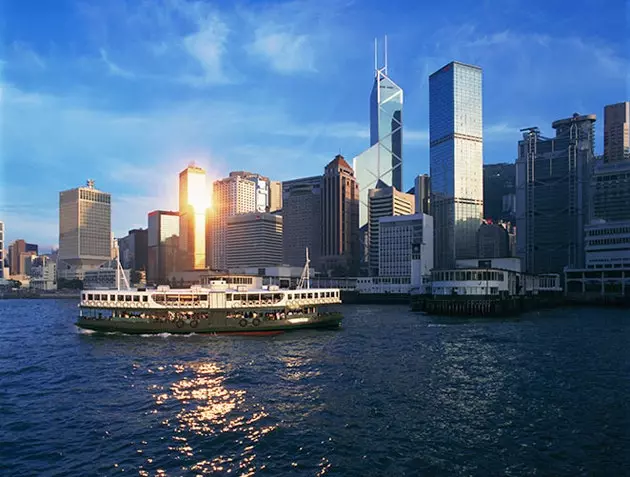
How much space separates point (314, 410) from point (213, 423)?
271 inches

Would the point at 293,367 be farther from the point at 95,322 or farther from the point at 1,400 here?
the point at 95,322

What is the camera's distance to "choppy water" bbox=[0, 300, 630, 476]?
23.6 metres

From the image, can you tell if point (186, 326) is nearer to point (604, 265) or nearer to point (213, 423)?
point (213, 423)

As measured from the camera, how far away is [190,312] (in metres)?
67.2

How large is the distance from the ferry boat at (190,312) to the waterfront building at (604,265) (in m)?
148

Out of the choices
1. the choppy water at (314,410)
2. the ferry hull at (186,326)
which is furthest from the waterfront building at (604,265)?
the ferry hull at (186,326)

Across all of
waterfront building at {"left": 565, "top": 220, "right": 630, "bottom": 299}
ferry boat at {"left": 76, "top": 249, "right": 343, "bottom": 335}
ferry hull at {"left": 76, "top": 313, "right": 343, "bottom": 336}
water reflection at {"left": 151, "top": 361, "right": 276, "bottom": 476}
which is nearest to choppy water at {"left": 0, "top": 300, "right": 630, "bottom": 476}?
water reflection at {"left": 151, "top": 361, "right": 276, "bottom": 476}

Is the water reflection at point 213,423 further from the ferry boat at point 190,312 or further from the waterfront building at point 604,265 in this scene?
the waterfront building at point 604,265

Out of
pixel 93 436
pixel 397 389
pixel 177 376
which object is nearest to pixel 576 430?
pixel 397 389

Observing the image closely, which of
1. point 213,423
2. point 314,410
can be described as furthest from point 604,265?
point 213,423

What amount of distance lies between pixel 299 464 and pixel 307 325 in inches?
1872

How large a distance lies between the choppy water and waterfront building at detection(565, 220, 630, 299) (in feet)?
435

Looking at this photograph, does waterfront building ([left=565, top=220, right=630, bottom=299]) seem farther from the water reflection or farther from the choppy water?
the water reflection

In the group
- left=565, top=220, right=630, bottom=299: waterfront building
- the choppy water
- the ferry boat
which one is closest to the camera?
the choppy water
